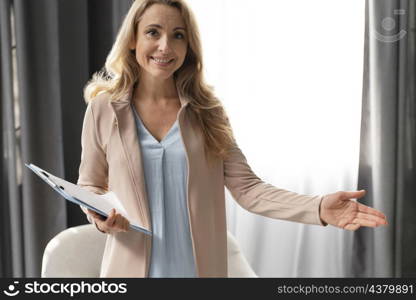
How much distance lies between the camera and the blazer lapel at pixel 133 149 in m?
1.51

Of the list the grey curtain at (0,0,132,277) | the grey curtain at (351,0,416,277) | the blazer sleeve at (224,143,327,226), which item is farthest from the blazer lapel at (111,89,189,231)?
the grey curtain at (351,0,416,277)

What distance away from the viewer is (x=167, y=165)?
5.06 ft

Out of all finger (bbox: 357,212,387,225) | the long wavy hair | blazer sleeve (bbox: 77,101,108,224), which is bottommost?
finger (bbox: 357,212,387,225)

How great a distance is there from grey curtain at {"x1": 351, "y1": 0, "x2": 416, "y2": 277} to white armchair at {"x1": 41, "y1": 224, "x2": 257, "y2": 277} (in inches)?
38.1

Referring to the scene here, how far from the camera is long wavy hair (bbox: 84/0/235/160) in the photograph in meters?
1.57

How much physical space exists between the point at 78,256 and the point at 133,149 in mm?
767

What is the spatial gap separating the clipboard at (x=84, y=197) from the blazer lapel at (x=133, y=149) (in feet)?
0.16

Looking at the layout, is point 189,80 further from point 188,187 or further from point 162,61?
point 188,187

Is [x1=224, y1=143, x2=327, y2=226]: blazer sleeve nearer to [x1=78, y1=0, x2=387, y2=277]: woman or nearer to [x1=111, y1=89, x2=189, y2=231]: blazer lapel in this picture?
[x1=78, y1=0, x2=387, y2=277]: woman

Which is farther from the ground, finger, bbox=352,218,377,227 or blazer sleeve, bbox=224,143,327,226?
blazer sleeve, bbox=224,143,327,226

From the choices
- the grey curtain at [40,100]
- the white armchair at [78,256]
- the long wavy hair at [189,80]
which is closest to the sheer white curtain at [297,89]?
the grey curtain at [40,100]

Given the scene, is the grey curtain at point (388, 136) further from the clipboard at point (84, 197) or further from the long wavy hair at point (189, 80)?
the clipboard at point (84, 197)

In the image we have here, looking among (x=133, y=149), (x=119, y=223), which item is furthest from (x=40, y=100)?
(x=119, y=223)

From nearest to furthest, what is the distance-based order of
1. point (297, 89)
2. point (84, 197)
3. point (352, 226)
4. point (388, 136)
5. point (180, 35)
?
point (84, 197)
point (352, 226)
point (180, 35)
point (388, 136)
point (297, 89)
